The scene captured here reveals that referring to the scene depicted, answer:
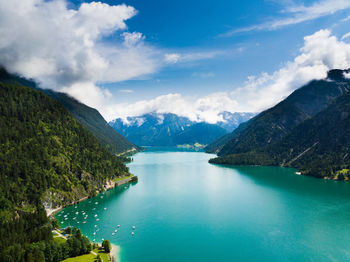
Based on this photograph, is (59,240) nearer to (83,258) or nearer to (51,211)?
(83,258)

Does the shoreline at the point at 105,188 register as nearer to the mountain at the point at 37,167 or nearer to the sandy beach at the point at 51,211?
the sandy beach at the point at 51,211

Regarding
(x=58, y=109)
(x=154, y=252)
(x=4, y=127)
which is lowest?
(x=154, y=252)

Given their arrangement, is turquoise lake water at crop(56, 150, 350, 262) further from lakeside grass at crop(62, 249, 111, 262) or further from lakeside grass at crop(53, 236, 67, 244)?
lakeside grass at crop(53, 236, 67, 244)

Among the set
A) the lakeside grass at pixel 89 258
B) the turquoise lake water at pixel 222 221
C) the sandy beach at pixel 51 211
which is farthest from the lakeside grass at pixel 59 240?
the sandy beach at pixel 51 211

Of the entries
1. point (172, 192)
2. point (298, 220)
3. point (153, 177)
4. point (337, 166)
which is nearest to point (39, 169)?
point (172, 192)

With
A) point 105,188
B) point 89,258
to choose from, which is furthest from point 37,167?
point 89,258

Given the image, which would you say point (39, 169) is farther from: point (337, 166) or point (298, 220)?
point (337, 166)
